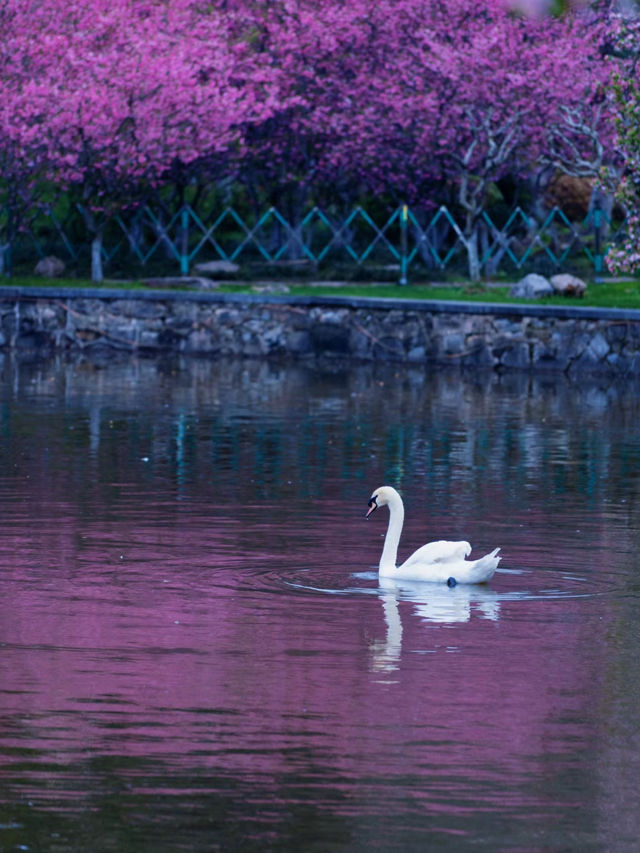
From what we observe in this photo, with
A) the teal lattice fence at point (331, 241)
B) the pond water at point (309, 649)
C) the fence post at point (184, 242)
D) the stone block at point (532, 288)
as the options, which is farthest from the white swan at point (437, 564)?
the fence post at point (184, 242)

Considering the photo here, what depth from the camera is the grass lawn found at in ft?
118

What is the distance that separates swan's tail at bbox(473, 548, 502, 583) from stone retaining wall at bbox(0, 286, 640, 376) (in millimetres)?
19744

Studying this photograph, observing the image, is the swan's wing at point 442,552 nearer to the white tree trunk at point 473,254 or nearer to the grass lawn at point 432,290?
the grass lawn at point 432,290

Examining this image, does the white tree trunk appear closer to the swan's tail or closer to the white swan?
the white swan

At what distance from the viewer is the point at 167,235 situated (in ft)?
152

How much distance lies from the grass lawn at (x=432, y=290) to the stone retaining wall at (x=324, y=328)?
138 cm

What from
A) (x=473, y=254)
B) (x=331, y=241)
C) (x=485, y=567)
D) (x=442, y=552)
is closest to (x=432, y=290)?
(x=473, y=254)

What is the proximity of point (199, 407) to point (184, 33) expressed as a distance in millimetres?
20139

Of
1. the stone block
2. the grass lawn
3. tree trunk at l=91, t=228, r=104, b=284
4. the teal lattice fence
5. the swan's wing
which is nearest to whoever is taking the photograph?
the swan's wing

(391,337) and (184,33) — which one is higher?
(184,33)

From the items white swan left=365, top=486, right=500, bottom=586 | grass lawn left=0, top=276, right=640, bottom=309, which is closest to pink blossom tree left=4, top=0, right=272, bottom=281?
grass lawn left=0, top=276, right=640, bottom=309

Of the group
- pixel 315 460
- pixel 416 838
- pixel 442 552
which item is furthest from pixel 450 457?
pixel 416 838

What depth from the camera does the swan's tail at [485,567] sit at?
12445 mm

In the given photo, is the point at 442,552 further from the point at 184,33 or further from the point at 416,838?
the point at 184,33
